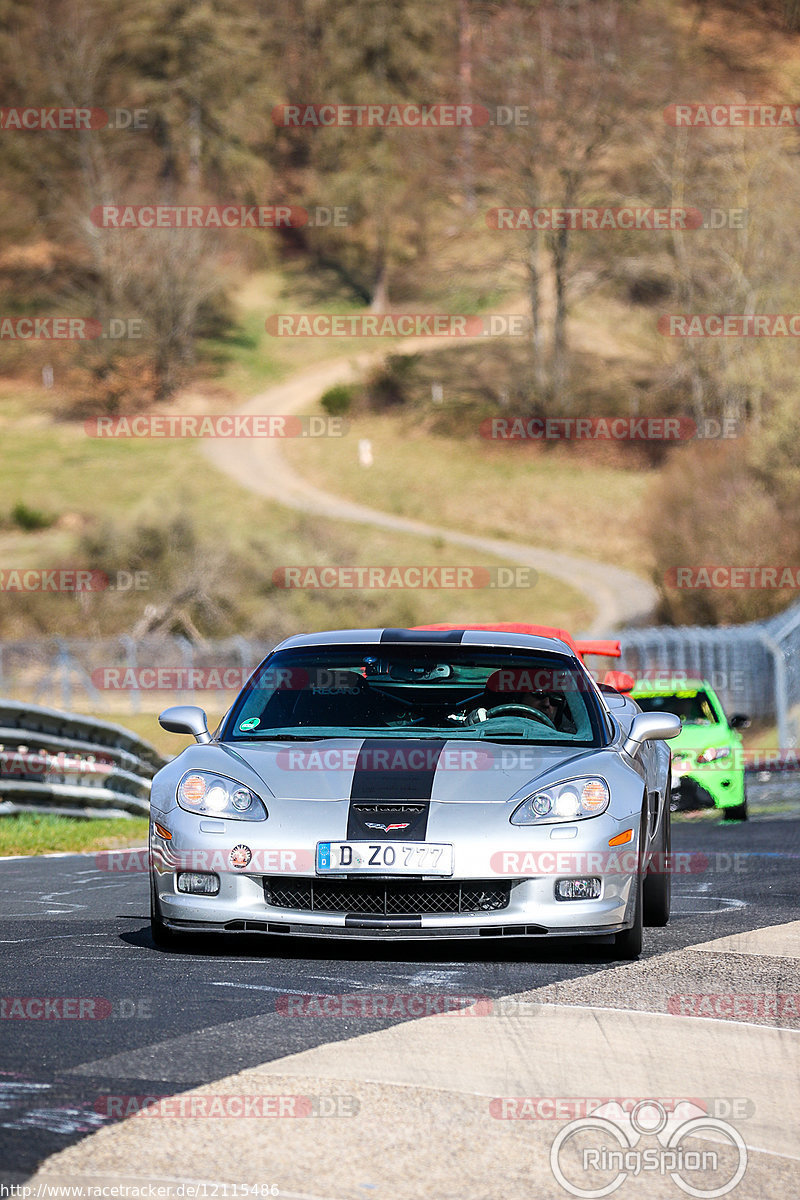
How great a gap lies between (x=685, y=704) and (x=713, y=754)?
1.34 metres

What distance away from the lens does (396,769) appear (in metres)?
6.79

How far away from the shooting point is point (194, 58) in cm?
8706

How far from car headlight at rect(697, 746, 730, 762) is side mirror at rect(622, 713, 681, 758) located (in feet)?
28.8

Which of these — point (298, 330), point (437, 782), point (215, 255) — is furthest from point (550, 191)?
point (437, 782)

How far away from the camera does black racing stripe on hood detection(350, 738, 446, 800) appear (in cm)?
657

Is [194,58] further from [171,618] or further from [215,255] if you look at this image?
[171,618]

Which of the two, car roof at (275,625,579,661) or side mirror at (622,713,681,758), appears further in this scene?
car roof at (275,625,579,661)

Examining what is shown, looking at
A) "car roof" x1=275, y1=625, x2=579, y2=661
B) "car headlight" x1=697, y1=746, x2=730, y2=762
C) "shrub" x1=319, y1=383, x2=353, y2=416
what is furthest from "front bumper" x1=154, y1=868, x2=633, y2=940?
"shrub" x1=319, y1=383, x2=353, y2=416

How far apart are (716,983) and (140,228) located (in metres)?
73.2

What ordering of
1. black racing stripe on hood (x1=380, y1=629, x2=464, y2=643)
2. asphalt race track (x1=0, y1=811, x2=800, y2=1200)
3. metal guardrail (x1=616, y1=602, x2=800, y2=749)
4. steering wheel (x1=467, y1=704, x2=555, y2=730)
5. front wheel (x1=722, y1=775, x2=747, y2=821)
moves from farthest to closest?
metal guardrail (x1=616, y1=602, x2=800, y2=749) < front wheel (x1=722, y1=775, x2=747, y2=821) < black racing stripe on hood (x1=380, y1=629, x2=464, y2=643) < steering wheel (x1=467, y1=704, x2=555, y2=730) < asphalt race track (x1=0, y1=811, x2=800, y2=1200)

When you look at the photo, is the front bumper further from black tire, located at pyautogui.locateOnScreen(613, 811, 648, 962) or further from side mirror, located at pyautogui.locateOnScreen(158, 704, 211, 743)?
side mirror, located at pyautogui.locateOnScreen(158, 704, 211, 743)

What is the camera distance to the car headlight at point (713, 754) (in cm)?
1616

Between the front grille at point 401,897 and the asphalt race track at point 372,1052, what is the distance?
0.24 meters

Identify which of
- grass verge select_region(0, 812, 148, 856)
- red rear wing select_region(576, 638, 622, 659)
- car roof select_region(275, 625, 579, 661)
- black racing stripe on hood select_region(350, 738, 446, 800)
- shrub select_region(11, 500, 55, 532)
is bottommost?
grass verge select_region(0, 812, 148, 856)
